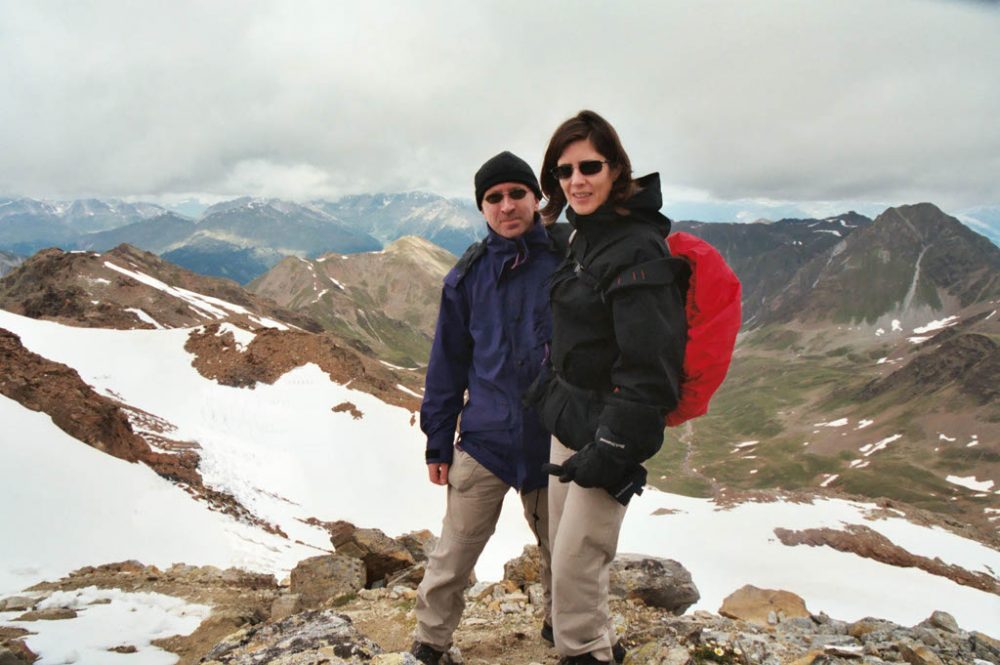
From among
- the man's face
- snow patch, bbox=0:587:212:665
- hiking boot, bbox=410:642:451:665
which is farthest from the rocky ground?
the man's face

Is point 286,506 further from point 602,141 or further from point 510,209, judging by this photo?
point 602,141

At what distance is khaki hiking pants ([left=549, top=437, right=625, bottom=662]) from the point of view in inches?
175

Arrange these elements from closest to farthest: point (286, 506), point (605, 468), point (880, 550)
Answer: point (605, 468)
point (286, 506)
point (880, 550)

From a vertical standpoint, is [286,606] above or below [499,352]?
below

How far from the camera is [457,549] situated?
549 cm

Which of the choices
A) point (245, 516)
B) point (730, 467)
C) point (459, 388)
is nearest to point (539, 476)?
point (459, 388)

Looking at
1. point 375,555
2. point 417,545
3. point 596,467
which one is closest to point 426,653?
point 596,467

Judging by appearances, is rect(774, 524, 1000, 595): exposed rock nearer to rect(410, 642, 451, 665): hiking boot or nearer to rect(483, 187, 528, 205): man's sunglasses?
rect(410, 642, 451, 665): hiking boot

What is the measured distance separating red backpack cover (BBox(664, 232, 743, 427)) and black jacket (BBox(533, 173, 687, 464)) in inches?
4.7

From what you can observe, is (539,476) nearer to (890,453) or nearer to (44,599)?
(44,599)

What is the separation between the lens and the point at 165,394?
107 ft

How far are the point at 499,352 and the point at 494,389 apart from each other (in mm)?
376

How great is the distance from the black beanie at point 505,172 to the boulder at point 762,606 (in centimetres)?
1042

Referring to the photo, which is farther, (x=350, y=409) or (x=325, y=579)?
(x=350, y=409)
